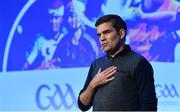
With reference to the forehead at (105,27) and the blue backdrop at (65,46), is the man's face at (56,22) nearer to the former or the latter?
the blue backdrop at (65,46)

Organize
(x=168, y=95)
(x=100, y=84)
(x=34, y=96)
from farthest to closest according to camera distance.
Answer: (x=34, y=96), (x=168, y=95), (x=100, y=84)

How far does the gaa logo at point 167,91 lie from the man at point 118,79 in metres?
0.87

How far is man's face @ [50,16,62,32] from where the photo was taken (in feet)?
9.74

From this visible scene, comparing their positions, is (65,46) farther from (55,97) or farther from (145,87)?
(145,87)

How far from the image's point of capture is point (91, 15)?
2852mm

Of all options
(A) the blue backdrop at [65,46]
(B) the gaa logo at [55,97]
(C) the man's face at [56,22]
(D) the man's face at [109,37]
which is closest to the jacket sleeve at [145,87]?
(D) the man's face at [109,37]

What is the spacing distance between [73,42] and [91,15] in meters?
0.23

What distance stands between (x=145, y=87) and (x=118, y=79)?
0.36 feet

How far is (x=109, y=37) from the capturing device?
5.57ft

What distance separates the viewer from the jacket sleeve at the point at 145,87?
63.5 inches

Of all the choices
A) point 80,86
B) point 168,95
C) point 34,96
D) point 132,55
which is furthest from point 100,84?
point 34,96

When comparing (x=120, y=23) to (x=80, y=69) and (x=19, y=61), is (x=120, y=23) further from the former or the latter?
(x=19, y=61)

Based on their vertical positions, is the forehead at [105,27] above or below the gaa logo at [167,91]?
above

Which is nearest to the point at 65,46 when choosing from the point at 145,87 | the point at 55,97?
the point at 55,97
